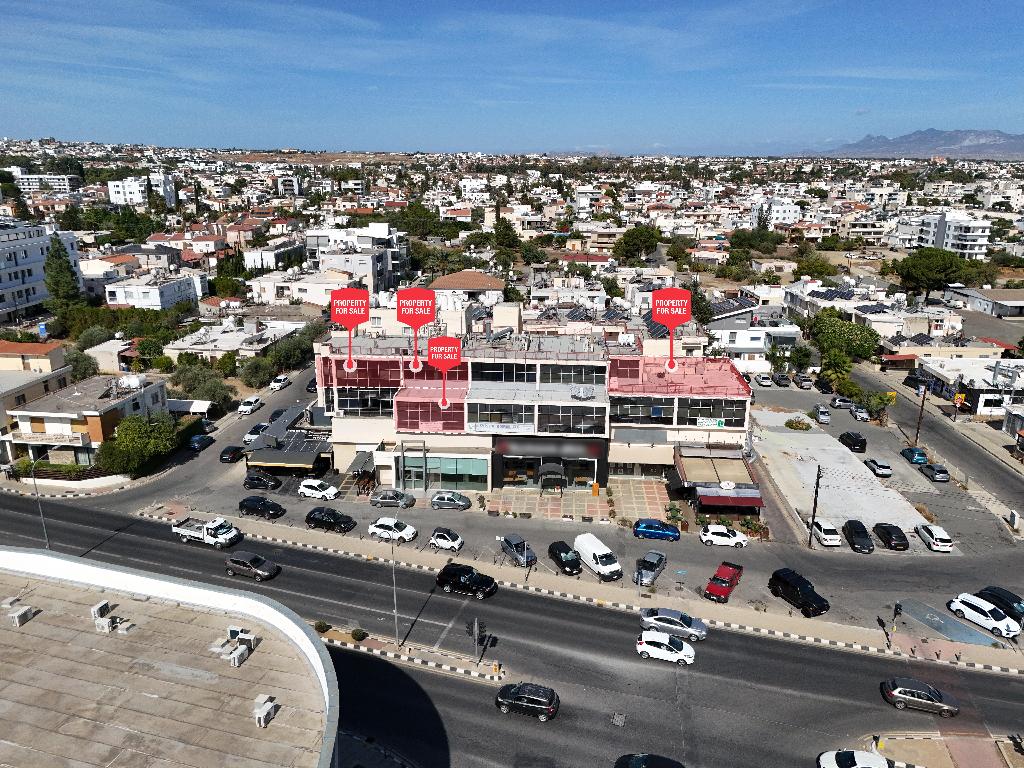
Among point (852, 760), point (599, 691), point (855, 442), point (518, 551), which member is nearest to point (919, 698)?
point (852, 760)

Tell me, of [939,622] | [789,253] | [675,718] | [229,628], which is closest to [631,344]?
[939,622]

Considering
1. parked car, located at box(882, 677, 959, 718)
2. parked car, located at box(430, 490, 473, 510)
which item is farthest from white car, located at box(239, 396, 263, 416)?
parked car, located at box(882, 677, 959, 718)

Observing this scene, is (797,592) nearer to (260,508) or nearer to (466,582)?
(466,582)

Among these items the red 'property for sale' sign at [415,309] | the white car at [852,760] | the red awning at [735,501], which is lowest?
the white car at [852,760]

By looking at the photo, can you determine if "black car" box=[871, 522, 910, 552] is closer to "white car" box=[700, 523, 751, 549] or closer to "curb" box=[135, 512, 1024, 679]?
"white car" box=[700, 523, 751, 549]

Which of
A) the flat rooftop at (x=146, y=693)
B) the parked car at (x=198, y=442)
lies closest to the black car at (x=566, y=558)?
the flat rooftop at (x=146, y=693)

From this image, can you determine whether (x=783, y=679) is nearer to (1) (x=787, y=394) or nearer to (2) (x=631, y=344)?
(2) (x=631, y=344)

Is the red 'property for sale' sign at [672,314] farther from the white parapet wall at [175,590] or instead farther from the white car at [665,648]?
the white parapet wall at [175,590]
